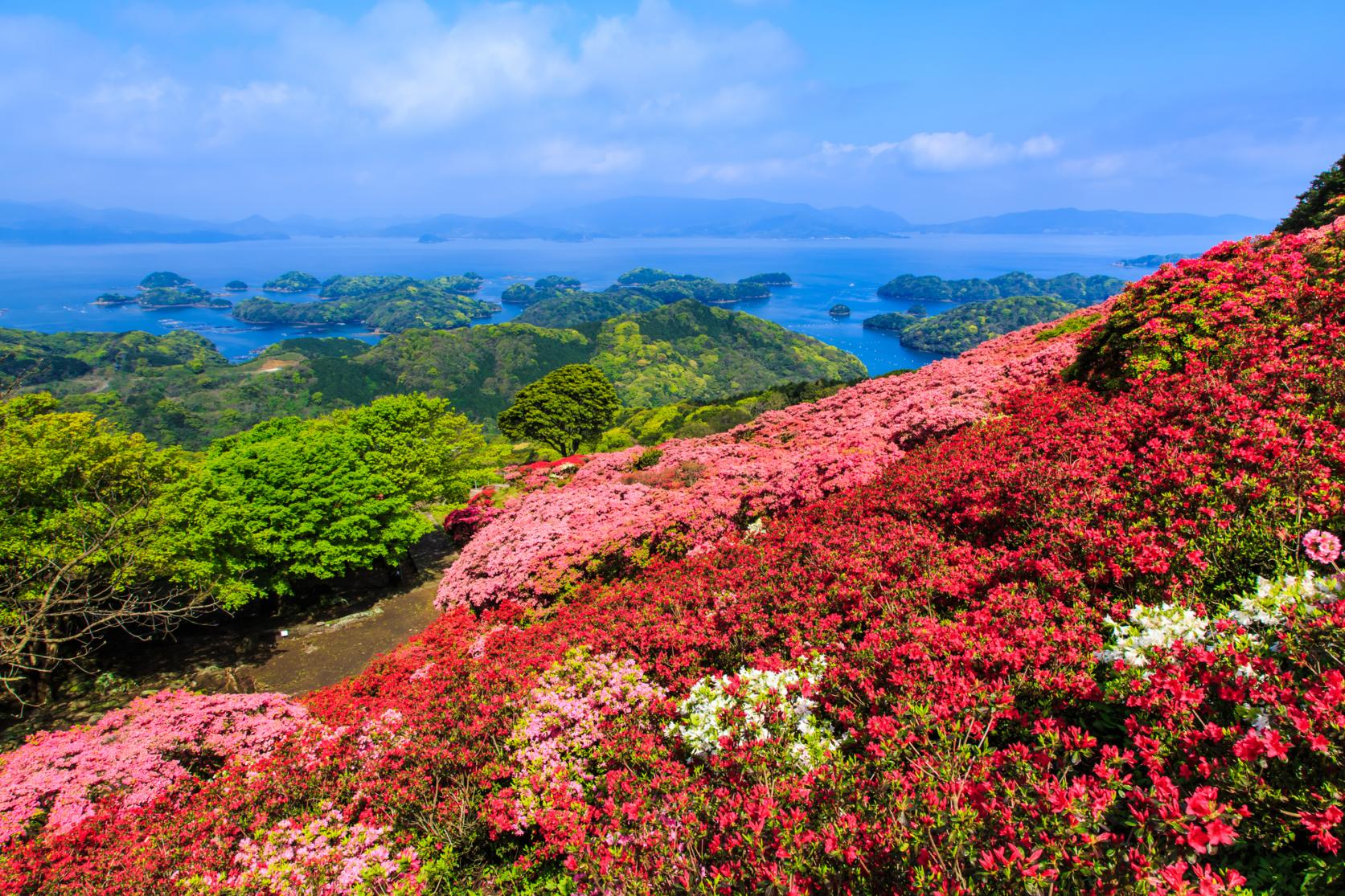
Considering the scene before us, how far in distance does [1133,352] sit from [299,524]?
73.5ft

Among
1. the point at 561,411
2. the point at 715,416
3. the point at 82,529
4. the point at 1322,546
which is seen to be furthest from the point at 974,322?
the point at 82,529

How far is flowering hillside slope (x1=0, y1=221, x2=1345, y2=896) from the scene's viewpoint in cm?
334

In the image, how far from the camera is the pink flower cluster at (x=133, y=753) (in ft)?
26.7

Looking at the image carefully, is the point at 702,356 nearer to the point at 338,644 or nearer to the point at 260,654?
the point at 338,644

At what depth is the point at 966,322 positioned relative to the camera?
578 feet

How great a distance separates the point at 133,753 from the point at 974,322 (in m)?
204

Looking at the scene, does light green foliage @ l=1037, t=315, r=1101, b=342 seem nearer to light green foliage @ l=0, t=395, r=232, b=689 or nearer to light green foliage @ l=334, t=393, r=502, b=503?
light green foliage @ l=334, t=393, r=502, b=503

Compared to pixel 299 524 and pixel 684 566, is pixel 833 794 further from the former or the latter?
pixel 299 524

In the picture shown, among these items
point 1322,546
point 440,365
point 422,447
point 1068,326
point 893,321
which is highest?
point 1068,326

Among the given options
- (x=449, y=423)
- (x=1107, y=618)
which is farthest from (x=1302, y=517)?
(x=449, y=423)

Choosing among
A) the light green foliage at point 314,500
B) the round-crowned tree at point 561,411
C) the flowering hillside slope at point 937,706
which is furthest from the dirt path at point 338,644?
the round-crowned tree at point 561,411

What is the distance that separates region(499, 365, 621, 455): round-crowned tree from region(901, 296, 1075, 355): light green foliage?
463ft

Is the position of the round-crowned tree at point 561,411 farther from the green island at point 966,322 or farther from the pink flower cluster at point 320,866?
the green island at point 966,322

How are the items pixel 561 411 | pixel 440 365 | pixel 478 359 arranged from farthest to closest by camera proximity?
1. pixel 478 359
2. pixel 440 365
3. pixel 561 411
